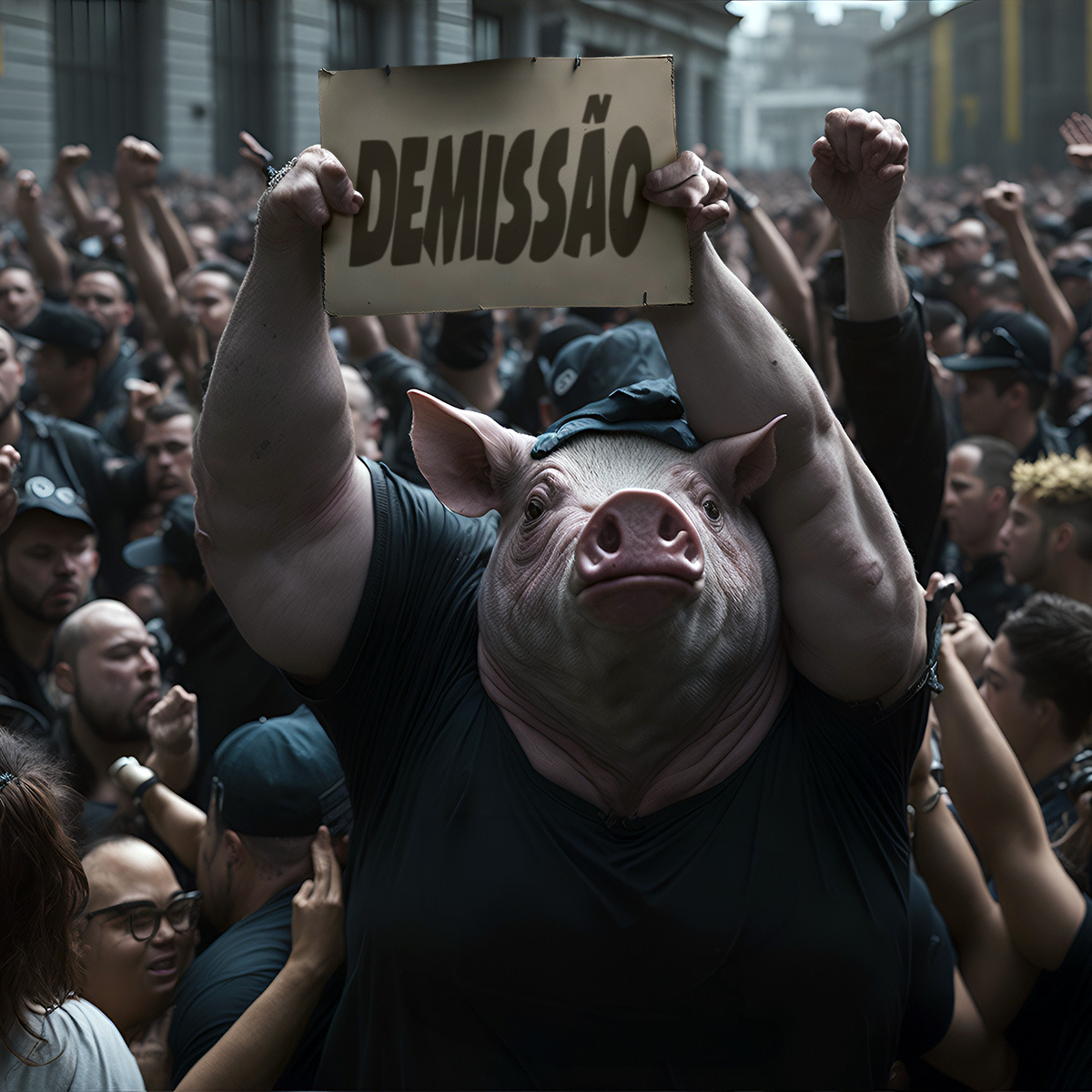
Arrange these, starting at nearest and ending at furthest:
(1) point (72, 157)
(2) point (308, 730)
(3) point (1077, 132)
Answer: (2) point (308, 730) → (3) point (1077, 132) → (1) point (72, 157)

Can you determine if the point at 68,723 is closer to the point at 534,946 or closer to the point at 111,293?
the point at 534,946

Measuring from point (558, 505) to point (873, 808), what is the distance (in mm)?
676

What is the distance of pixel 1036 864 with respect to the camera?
2.31 metres

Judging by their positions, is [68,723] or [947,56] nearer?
[68,723]

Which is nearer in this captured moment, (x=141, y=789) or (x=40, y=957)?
(x=40, y=957)

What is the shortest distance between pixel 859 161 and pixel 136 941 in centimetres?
189

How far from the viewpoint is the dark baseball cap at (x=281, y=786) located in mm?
2457

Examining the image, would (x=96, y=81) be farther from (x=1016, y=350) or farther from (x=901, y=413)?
(x=901, y=413)

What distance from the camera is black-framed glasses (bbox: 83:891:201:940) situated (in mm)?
2340

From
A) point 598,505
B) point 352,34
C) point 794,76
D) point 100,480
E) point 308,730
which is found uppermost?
point 794,76

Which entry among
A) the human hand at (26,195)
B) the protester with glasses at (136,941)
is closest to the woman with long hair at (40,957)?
the protester with glasses at (136,941)

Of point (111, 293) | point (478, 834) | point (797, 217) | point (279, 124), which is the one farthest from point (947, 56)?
point (478, 834)

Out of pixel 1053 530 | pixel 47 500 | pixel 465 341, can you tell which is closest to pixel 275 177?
pixel 47 500

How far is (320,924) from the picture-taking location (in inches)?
84.6
